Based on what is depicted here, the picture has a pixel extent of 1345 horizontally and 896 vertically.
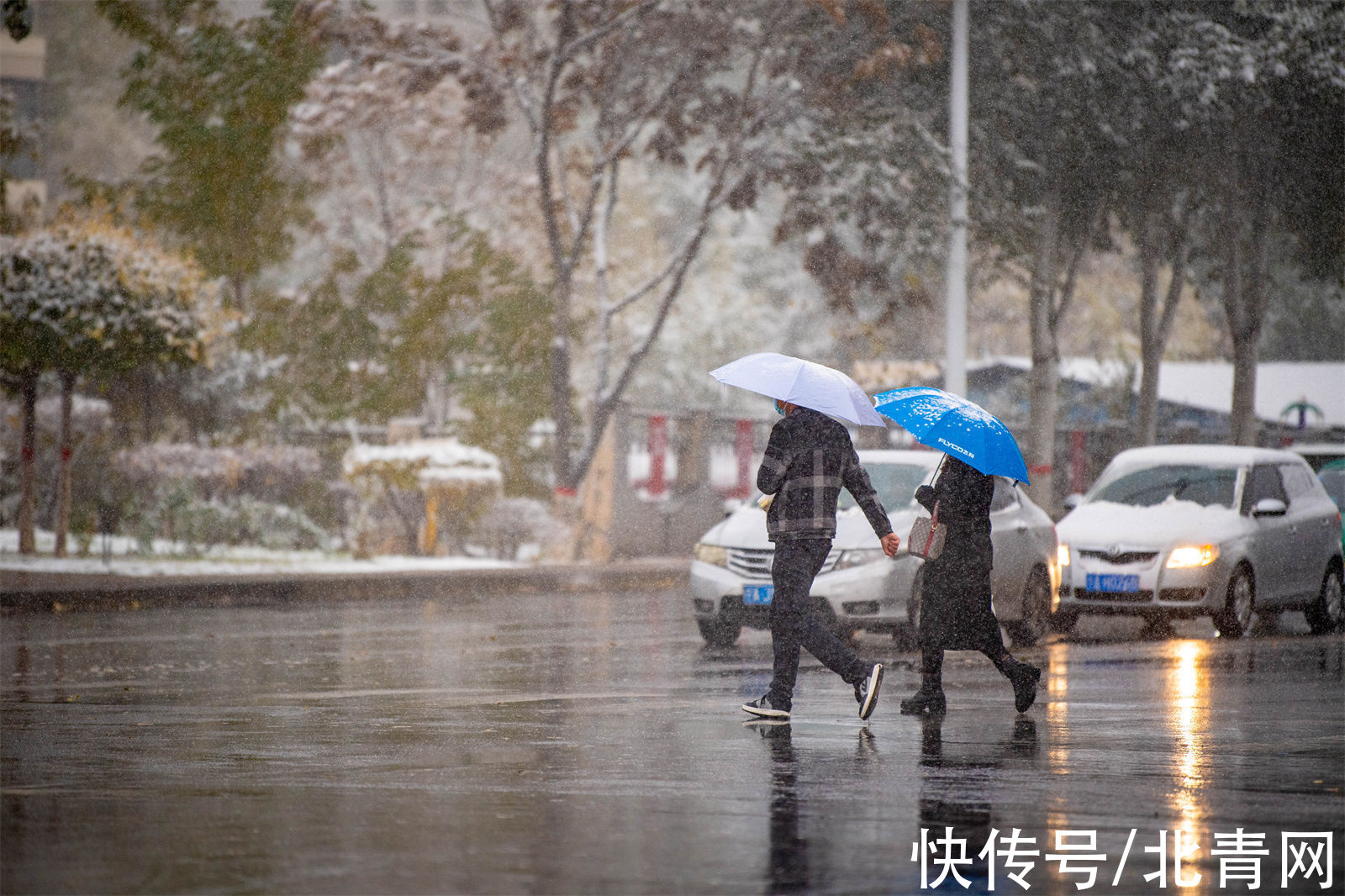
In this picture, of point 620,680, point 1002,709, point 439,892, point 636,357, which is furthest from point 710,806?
point 636,357

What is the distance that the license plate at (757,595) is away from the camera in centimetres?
1564

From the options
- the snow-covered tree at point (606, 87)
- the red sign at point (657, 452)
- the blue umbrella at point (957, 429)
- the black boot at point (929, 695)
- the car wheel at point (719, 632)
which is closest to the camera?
the blue umbrella at point (957, 429)

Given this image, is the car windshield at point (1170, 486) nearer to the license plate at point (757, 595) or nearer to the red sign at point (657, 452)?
the license plate at point (757, 595)

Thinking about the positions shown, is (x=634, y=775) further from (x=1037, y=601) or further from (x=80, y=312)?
(x=80, y=312)

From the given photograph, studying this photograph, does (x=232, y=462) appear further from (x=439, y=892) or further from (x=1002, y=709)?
(x=439, y=892)

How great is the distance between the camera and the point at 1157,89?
28016 millimetres

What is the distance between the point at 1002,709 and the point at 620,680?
2784 mm

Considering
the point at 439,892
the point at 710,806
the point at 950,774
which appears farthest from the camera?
the point at 950,774

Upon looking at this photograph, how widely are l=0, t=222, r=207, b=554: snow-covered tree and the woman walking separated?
47.4 feet

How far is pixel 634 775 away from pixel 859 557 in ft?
23.4

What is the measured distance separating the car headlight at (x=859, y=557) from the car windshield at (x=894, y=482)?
2.85 ft

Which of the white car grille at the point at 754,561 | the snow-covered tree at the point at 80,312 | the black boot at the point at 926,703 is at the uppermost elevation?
the snow-covered tree at the point at 80,312

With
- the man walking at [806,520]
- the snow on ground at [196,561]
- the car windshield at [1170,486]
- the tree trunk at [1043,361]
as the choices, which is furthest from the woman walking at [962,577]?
the tree trunk at [1043,361]

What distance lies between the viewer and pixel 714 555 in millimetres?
16266
